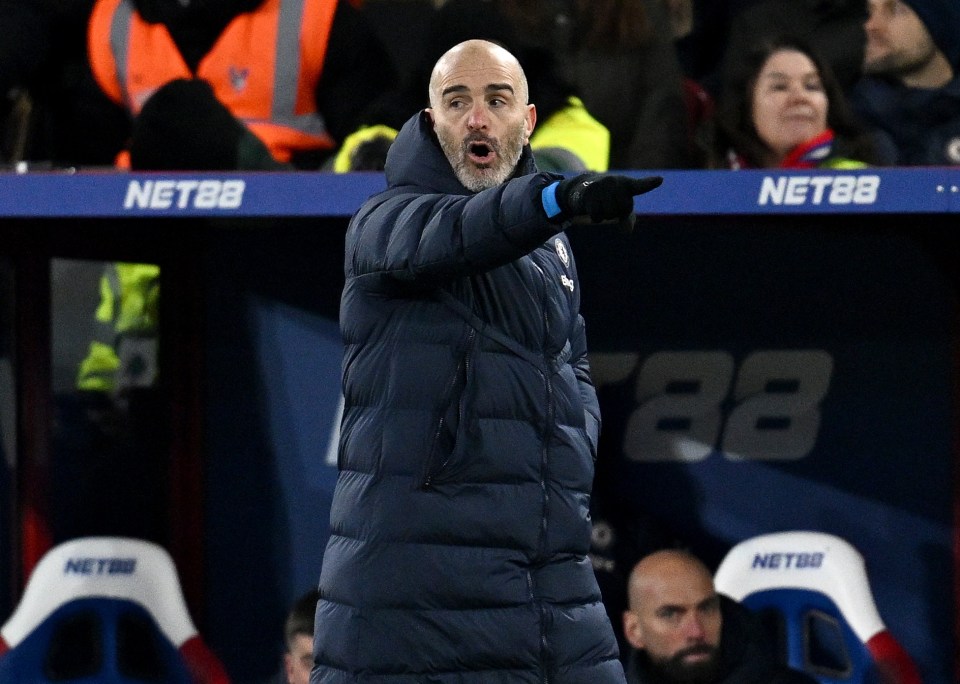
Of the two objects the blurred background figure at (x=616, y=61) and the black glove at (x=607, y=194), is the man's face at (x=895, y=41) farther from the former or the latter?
the black glove at (x=607, y=194)

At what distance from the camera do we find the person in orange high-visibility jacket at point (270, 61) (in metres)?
4.48

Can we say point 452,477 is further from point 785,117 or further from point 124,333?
point 124,333

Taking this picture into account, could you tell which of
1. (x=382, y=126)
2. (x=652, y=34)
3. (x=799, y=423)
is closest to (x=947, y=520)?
(x=799, y=423)

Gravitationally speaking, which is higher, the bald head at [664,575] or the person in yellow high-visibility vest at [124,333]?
the person in yellow high-visibility vest at [124,333]

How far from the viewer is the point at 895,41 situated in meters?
4.79

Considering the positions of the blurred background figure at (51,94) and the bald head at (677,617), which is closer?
the bald head at (677,617)

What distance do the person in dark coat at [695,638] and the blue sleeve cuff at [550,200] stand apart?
2298 millimetres

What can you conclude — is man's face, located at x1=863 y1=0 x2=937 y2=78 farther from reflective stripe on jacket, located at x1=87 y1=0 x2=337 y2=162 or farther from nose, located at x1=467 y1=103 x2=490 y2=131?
nose, located at x1=467 y1=103 x2=490 y2=131

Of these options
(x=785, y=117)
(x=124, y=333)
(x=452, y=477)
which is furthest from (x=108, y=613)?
(x=452, y=477)

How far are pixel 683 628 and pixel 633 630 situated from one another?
0.51ft

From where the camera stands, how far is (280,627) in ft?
16.4

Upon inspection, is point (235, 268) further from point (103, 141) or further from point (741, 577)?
point (741, 577)

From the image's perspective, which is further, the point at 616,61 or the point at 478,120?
the point at 616,61

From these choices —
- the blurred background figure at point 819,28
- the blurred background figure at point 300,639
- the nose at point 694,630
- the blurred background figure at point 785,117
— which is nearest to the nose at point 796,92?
the blurred background figure at point 785,117
